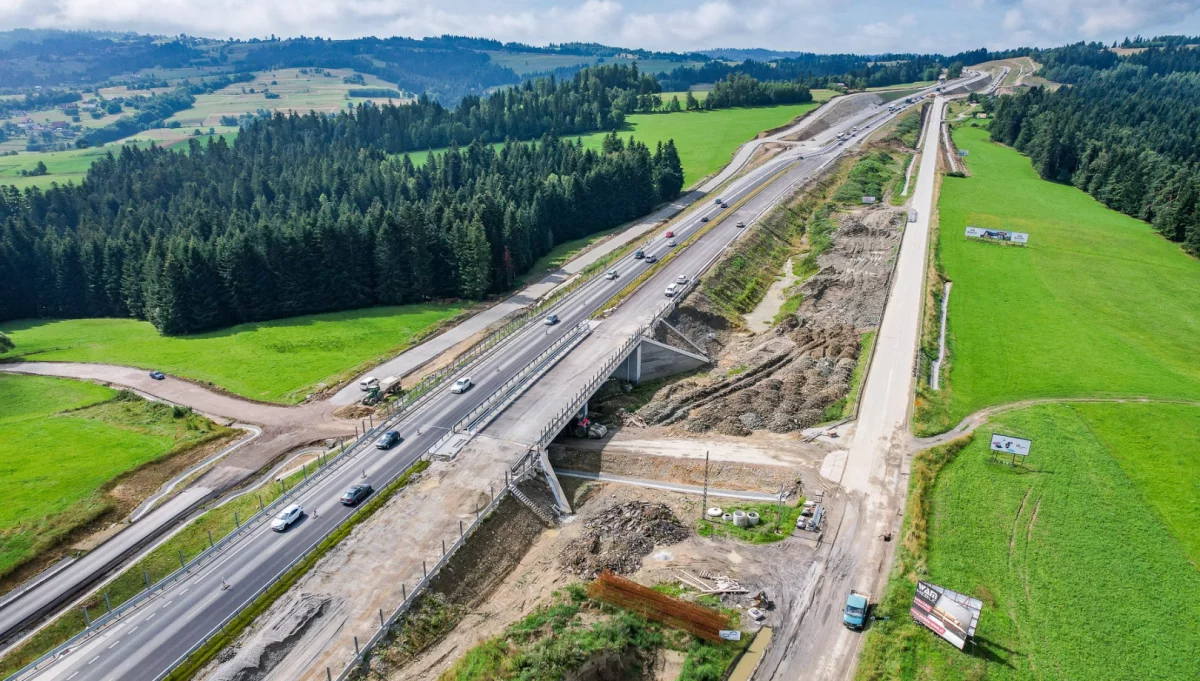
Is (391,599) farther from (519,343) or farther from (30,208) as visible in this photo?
(30,208)

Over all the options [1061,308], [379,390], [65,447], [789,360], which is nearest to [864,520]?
[789,360]

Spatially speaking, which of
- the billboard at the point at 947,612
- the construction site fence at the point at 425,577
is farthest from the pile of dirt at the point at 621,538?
the billboard at the point at 947,612

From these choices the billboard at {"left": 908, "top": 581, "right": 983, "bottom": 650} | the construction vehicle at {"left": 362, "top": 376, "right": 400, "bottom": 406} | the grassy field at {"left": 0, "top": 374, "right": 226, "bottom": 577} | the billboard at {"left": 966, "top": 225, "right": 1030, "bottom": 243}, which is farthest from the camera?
the billboard at {"left": 966, "top": 225, "right": 1030, "bottom": 243}

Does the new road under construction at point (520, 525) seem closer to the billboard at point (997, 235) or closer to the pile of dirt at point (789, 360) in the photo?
the pile of dirt at point (789, 360)

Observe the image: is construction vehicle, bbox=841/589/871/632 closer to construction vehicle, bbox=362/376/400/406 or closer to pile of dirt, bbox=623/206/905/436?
pile of dirt, bbox=623/206/905/436

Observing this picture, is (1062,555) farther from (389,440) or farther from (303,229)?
(303,229)

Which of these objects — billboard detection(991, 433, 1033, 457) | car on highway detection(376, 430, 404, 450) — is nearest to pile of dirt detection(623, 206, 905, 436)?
billboard detection(991, 433, 1033, 457)

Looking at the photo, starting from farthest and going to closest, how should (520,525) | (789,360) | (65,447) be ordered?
(789,360)
(65,447)
(520,525)
